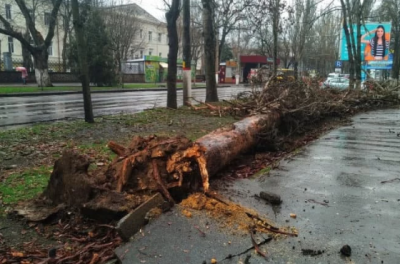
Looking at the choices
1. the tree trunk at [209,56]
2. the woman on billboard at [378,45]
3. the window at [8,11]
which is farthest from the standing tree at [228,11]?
the window at [8,11]

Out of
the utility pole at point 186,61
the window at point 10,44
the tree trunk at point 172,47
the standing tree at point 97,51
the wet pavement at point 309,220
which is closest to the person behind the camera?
the wet pavement at point 309,220

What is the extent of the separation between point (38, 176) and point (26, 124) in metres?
5.94

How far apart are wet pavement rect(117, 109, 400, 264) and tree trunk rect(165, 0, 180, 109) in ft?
23.1

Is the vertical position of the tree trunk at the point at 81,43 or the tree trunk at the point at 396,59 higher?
the tree trunk at the point at 396,59

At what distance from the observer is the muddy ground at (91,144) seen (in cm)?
322

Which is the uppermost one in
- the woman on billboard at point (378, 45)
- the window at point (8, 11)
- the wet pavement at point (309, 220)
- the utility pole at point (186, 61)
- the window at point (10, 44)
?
the window at point (8, 11)

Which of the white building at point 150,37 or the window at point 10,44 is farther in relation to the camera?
the white building at point 150,37

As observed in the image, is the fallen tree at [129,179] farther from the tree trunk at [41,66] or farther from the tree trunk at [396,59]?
the tree trunk at [396,59]

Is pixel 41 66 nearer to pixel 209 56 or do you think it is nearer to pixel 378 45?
pixel 209 56

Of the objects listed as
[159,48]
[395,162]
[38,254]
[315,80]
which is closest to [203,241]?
[38,254]

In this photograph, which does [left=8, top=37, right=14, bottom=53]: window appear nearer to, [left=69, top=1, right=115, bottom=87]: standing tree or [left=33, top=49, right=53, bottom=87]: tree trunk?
[left=69, top=1, right=115, bottom=87]: standing tree

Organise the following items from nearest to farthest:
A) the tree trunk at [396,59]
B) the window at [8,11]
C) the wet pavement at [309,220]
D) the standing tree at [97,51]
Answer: the wet pavement at [309,220] → the standing tree at [97,51] → the tree trunk at [396,59] → the window at [8,11]

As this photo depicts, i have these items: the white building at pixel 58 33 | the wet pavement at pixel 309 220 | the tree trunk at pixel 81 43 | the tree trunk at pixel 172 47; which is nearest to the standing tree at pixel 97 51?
the white building at pixel 58 33

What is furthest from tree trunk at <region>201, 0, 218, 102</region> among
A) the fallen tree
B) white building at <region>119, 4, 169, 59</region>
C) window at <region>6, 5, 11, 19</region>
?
white building at <region>119, 4, 169, 59</region>
